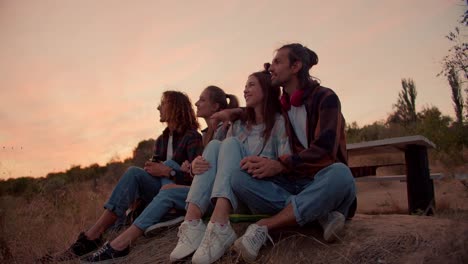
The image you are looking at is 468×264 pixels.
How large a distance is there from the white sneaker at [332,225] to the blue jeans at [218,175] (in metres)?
0.57

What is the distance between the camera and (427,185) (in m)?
4.16

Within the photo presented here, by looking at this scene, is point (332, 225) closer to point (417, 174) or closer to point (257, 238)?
point (257, 238)

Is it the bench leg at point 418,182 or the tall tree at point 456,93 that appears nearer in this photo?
the bench leg at point 418,182

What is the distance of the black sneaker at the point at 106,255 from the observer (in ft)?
9.09

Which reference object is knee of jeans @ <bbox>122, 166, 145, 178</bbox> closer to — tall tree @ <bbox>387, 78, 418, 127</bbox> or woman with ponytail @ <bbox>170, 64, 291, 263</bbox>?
woman with ponytail @ <bbox>170, 64, 291, 263</bbox>

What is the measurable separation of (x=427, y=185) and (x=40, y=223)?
465 cm

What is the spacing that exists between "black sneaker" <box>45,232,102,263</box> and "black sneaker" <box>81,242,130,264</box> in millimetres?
351

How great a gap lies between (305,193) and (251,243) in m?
0.44

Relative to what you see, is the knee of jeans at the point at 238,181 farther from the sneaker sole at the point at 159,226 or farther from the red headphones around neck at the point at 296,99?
the sneaker sole at the point at 159,226

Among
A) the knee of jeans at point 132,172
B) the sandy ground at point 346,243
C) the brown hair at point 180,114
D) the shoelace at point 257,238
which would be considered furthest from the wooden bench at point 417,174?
the knee of jeans at point 132,172

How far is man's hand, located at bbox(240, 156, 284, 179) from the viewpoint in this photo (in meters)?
2.40

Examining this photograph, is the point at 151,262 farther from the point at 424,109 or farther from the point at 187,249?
the point at 424,109

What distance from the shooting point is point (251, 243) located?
7.39ft

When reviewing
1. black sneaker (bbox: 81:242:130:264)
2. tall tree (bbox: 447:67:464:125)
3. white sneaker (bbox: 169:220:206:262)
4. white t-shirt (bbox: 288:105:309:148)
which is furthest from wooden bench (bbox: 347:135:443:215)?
tall tree (bbox: 447:67:464:125)
